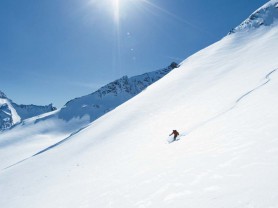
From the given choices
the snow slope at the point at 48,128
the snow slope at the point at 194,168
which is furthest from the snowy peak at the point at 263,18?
the snow slope at the point at 48,128

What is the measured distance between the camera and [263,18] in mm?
58375

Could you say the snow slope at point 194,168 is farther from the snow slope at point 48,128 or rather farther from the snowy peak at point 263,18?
the snow slope at point 48,128

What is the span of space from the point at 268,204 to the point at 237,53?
44177mm

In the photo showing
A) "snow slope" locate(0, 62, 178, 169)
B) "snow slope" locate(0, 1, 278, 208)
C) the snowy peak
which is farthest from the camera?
"snow slope" locate(0, 62, 178, 169)

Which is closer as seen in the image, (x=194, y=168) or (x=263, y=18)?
(x=194, y=168)

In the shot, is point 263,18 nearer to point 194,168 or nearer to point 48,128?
point 194,168

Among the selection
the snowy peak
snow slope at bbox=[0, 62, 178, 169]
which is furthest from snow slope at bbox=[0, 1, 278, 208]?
snow slope at bbox=[0, 62, 178, 169]

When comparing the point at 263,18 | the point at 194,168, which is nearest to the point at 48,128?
the point at 263,18

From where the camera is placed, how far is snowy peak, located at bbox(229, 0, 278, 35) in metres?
56.7

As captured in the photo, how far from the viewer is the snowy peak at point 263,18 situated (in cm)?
5666

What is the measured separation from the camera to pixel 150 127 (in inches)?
1102

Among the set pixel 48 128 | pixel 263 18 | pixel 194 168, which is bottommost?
pixel 194 168

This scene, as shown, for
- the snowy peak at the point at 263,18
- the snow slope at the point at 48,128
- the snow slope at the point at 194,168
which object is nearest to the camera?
the snow slope at the point at 194,168

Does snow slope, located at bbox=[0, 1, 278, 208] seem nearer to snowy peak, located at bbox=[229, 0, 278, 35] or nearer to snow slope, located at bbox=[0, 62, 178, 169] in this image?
Answer: snowy peak, located at bbox=[229, 0, 278, 35]
